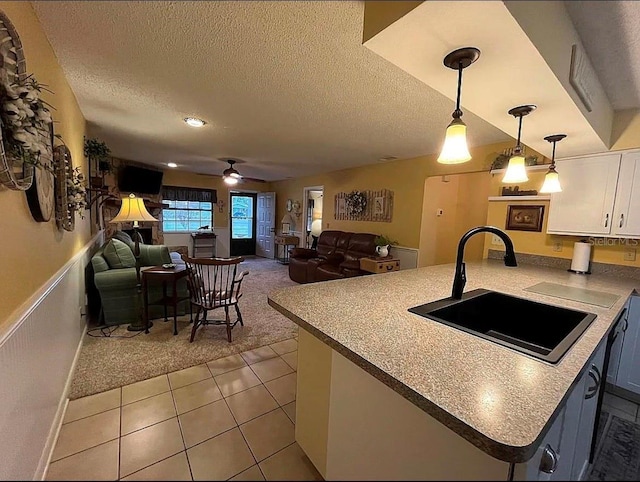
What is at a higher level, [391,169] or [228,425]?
[391,169]

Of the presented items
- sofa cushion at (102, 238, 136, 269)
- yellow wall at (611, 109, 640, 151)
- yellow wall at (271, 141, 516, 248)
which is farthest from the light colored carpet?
yellow wall at (611, 109, 640, 151)

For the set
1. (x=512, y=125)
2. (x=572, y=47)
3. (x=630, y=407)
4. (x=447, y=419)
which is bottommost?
(x=630, y=407)

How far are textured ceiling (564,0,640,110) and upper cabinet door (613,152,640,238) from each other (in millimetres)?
560

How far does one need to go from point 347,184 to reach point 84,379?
481 centimetres

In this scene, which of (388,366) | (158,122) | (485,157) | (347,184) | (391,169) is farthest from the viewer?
(347,184)

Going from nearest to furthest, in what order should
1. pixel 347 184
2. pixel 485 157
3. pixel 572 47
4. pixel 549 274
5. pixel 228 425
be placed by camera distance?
pixel 572 47
pixel 228 425
pixel 549 274
pixel 485 157
pixel 347 184

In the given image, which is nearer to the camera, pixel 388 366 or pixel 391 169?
pixel 388 366

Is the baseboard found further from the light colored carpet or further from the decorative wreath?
the decorative wreath

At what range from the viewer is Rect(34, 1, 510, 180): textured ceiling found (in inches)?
54.7

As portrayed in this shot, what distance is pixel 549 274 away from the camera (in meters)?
2.44

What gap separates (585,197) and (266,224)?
Result: 22.7 feet

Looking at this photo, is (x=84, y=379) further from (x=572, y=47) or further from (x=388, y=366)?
(x=572, y=47)

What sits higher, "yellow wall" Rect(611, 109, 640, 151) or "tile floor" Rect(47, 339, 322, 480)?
"yellow wall" Rect(611, 109, 640, 151)

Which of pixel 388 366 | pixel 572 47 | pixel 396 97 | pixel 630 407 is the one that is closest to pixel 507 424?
pixel 388 366
